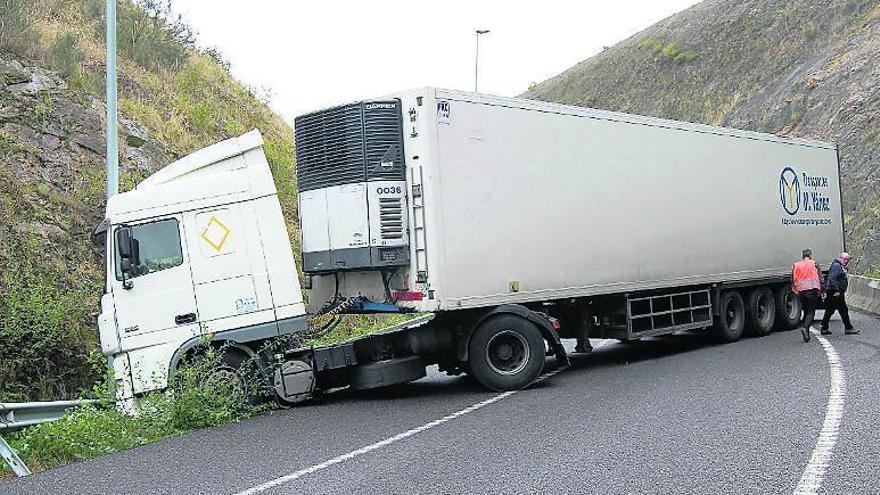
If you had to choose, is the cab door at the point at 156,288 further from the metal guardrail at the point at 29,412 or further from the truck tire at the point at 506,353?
the truck tire at the point at 506,353

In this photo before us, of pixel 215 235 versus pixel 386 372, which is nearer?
pixel 215 235

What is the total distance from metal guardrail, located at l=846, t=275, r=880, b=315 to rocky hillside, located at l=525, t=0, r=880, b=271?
316 inches

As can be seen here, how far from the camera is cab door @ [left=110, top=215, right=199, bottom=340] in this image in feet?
32.8

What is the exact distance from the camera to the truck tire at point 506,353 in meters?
11.0

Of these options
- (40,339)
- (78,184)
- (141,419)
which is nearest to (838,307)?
(141,419)

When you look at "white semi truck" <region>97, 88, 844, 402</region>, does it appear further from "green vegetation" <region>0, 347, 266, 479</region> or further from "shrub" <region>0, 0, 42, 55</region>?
"shrub" <region>0, 0, 42, 55</region>

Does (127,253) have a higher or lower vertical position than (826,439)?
higher

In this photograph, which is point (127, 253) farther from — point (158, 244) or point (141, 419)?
point (141, 419)

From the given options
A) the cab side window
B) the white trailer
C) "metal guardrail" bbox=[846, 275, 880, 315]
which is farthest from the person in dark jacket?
the cab side window

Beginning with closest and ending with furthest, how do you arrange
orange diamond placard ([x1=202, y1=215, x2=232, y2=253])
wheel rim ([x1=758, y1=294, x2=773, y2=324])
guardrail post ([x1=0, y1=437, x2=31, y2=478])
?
guardrail post ([x1=0, y1=437, x2=31, y2=478]), orange diamond placard ([x1=202, y1=215, x2=232, y2=253]), wheel rim ([x1=758, y1=294, x2=773, y2=324])

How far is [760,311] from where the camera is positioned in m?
16.8

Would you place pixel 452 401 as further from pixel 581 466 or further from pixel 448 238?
pixel 581 466

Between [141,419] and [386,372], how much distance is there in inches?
111

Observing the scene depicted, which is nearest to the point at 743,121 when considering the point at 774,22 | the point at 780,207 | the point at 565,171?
the point at 774,22
